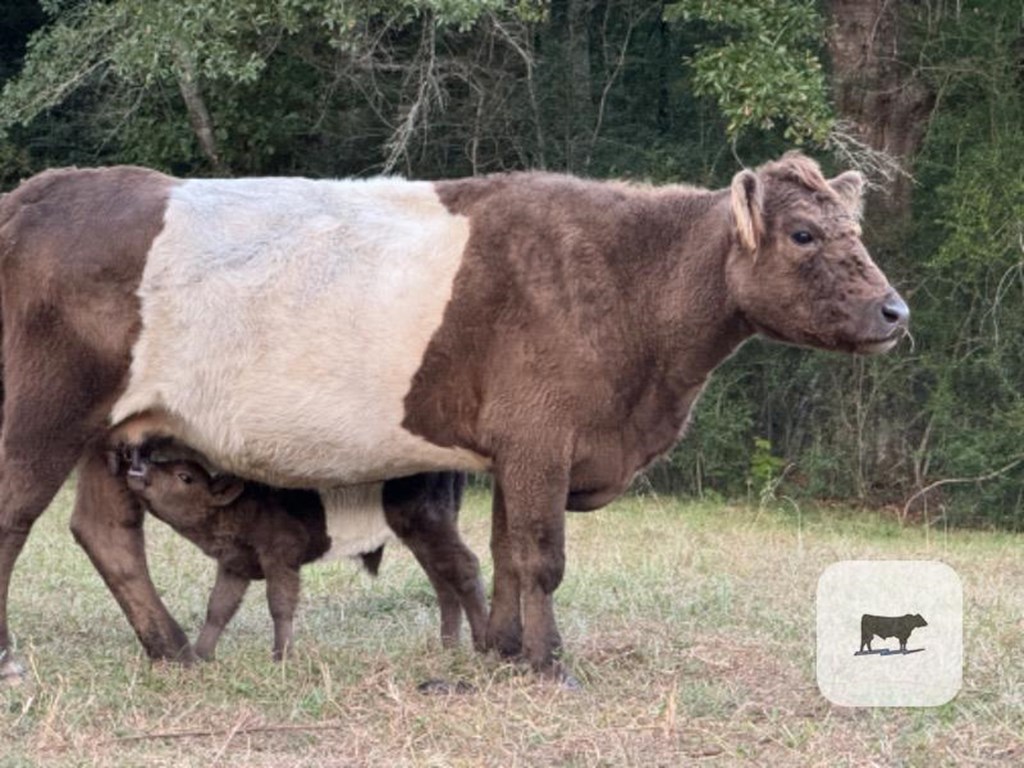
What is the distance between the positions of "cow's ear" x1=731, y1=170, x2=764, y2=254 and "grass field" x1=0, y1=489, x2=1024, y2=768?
5.59 feet

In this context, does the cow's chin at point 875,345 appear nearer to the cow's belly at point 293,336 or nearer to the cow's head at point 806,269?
the cow's head at point 806,269

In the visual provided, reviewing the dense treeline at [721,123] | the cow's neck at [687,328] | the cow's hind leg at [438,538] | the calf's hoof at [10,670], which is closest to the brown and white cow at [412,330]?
the cow's neck at [687,328]

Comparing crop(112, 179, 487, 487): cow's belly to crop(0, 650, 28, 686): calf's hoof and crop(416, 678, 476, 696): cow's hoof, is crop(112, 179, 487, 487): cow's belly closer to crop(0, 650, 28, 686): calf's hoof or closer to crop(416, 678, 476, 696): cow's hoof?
crop(416, 678, 476, 696): cow's hoof

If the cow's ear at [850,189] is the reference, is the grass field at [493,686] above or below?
below

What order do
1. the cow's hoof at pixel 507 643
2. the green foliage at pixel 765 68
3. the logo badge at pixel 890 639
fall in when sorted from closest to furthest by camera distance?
the logo badge at pixel 890 639, the cow's hoof at pixel 507 643, the green foliage at pixel 765 68

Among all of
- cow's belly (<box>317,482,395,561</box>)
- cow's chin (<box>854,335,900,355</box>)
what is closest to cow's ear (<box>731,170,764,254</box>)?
cow's chin (<box>854,335,900,355</box>)

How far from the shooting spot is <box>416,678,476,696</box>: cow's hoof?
7.20 meters

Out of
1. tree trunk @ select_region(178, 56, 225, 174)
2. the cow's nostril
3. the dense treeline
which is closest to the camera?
the cow's nostril

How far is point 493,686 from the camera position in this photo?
732 cm

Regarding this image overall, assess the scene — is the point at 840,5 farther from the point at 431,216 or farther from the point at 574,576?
the point at 431,216

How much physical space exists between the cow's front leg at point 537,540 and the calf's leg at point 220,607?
4.53 feet

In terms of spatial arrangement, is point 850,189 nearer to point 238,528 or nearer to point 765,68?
point 238,528

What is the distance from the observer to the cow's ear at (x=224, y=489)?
27.0 ft

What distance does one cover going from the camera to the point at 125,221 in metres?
7.73
